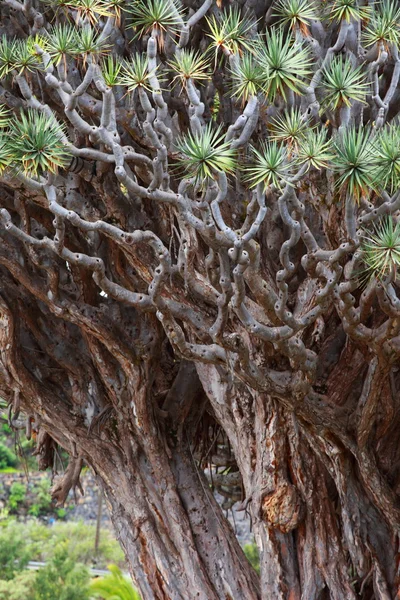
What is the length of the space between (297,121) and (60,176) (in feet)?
5.31

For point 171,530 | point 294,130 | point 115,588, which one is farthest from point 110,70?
point 115,588

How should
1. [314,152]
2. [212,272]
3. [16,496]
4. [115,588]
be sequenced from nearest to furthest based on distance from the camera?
[314,152]
[212,272]
[115,588]
[16,496]

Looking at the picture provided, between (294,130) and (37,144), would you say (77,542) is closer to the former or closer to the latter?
(37,144)

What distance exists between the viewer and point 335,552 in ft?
18.1

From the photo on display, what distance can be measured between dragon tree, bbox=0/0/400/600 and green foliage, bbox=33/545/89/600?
14.5 feet

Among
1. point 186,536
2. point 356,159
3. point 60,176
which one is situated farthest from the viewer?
point 186,536

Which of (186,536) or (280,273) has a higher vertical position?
(280,273)

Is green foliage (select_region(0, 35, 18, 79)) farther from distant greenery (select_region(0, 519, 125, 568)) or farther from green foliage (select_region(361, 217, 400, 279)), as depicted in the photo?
distant greenery (select_region(0, 519, 125, 568))

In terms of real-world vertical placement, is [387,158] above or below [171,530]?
above

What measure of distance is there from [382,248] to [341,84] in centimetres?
91

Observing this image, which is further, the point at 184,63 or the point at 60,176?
the point at 60,176

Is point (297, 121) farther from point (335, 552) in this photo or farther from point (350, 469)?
point (335, 552)

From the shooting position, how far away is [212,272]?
4512mm

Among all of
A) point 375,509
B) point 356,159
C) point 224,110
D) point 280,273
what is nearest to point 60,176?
point 224,110
